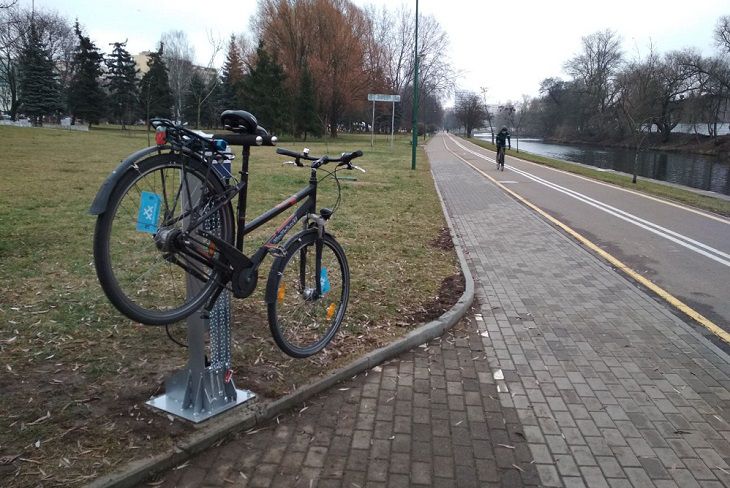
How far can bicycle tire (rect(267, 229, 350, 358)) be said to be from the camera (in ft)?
11.1

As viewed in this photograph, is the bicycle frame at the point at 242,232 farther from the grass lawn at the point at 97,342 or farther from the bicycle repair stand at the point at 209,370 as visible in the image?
the grass lawn at the point at 97,342

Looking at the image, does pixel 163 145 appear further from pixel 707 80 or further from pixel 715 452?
pixel 707 80

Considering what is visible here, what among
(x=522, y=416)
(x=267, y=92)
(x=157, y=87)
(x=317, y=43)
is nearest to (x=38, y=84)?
(x=267, y=92)

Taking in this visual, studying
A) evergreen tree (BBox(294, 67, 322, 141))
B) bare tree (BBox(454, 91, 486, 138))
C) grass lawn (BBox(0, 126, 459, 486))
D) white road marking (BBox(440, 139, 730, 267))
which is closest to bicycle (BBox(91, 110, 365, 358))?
grass lawn (BBox(0, 126, 459, 486))

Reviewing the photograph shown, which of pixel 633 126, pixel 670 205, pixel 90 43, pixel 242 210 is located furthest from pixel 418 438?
pixel 90 43

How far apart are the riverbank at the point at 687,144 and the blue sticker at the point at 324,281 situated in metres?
54.6

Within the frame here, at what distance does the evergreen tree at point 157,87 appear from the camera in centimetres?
3281

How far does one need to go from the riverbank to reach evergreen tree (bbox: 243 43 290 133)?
33.8 metres

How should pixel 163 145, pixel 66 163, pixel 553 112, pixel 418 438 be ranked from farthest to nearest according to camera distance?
pixel 553 112 → pixel 66 163 → pixel 418 438 → pixel 163 145

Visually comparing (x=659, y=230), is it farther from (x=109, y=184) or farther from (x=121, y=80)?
(x=121, y=80)

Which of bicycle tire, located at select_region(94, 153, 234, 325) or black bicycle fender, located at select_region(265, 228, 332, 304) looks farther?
black bicycle fender, located at select_region(265, 228, 332, 304)

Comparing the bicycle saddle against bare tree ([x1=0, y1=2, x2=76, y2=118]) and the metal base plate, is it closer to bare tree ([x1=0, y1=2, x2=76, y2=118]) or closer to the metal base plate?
the metal base plate

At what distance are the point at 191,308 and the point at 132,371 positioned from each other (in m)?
1.04

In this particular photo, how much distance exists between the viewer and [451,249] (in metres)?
7.88
